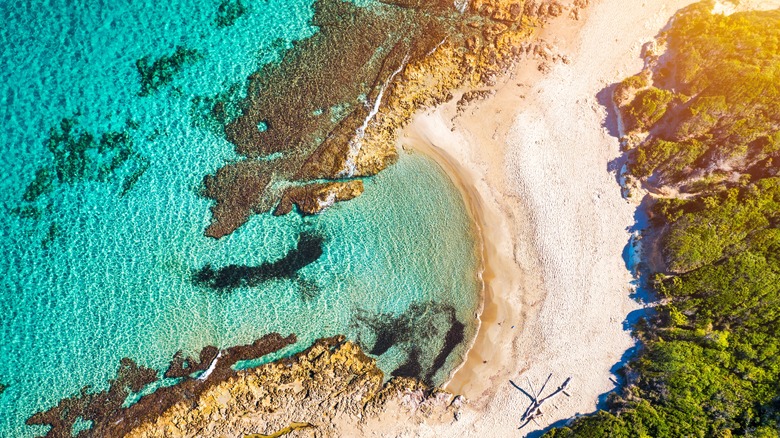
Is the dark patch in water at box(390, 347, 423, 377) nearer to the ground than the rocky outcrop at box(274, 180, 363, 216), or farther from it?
nearer to the ground

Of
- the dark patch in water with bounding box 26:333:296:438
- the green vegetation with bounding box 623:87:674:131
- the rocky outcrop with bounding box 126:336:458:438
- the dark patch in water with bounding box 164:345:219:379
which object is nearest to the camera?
the green vegetation with bounding box 623:87:674:131

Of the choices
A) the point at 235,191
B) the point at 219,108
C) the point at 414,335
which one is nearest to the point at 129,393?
the point at 235,191

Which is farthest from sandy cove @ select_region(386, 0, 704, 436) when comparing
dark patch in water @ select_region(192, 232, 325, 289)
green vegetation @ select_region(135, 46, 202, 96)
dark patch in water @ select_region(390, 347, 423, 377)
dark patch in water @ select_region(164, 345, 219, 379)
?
green vegetation @ select_region(135, 46, 202, 96)

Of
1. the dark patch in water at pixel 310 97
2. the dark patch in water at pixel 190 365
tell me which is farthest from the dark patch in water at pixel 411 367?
the dark patch in water at pixel 310 97

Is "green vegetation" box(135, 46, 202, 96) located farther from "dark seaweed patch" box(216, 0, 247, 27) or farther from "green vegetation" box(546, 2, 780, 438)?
"green vegetation" box(546, 2, 780, 438)

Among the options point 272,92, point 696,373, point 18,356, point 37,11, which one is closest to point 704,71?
point 696,373

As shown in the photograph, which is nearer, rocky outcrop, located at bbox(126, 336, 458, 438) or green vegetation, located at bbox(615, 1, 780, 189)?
green vegetation, located at bbox(615, 1, 780, 189)

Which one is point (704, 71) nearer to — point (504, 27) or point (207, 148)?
point (504, 27)

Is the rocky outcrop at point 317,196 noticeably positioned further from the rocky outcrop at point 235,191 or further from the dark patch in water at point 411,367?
the dark patch in water at point 411,367
